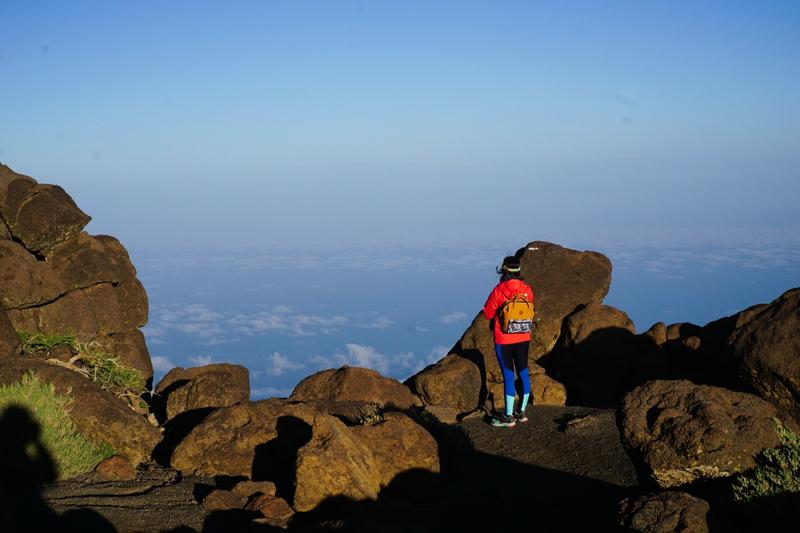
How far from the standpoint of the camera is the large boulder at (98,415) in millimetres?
11273

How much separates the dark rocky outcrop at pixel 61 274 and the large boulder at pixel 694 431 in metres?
11.0

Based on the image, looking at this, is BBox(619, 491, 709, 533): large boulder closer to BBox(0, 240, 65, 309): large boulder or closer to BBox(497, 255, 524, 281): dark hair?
BBox(497, 255, 524, 281): dark hair

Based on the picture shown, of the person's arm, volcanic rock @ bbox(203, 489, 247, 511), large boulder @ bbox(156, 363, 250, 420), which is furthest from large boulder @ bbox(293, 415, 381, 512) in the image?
the person's arm

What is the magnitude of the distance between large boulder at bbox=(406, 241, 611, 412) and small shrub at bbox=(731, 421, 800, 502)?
298 inches

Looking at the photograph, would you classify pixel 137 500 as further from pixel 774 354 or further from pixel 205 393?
pixel 774 354

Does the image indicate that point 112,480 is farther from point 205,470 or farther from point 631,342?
point 631,342

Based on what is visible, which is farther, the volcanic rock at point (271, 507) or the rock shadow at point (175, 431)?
the rock shadow at point (175, 431)

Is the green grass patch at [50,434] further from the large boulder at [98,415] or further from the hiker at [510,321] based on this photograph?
the hiker at [510,321]

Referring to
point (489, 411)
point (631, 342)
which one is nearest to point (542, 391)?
point (489, 411)

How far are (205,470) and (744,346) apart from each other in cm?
689

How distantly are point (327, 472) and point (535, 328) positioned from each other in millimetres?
10122

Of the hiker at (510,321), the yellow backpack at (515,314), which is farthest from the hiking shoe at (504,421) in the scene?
the yellow backpack at (515,314)

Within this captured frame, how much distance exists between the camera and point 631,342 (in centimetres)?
1738

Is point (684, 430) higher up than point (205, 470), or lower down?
higher up
